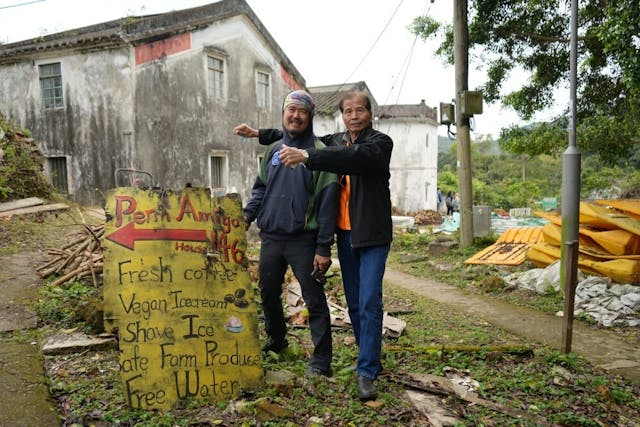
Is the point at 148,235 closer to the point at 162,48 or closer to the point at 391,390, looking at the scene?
the point at 391,390

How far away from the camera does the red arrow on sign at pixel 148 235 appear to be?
2814 millimetres

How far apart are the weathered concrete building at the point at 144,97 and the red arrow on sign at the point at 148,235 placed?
9.46 metres

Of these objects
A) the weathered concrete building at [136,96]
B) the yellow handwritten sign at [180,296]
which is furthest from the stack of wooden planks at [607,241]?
the weathered concrete building at [136,96]

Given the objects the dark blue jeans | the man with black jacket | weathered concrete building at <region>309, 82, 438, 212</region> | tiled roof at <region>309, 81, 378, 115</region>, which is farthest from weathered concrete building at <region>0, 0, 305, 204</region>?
weathered concrete building at <region>309, 82, 438, 212</region>

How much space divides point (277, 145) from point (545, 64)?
25.1 feet

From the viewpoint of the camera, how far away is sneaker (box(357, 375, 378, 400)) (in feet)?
9.53

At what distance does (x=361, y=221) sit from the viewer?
304 centimetres

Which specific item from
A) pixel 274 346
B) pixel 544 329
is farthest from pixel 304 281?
pixel 544 329

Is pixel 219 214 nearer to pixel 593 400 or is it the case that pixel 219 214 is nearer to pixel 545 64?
pixel 593 400

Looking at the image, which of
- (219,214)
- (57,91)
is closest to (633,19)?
(219,214)

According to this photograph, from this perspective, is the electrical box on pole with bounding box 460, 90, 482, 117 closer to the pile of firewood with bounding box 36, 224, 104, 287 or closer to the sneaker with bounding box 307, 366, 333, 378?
the pile of firewood with bounding box 36, 224, 104, 287

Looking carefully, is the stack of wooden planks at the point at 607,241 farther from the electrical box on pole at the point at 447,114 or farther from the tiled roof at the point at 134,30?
the tiled roof at the point at 134,30

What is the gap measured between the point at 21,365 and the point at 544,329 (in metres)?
4.51

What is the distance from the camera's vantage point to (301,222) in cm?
313
